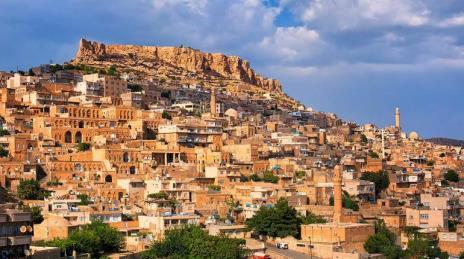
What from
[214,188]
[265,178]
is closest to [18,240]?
[214,188]

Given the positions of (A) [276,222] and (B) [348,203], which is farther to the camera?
(B) [348,203]

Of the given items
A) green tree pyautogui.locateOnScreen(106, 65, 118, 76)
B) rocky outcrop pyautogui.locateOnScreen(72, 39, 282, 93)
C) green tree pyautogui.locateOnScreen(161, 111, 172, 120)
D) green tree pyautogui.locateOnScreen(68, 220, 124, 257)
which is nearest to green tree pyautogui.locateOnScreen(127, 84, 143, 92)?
green tree pyautogui.locateOnScreen(106, 65, 118, 76)

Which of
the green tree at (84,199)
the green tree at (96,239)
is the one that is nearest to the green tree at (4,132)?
the green tree at (84,199)

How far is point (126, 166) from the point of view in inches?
1657

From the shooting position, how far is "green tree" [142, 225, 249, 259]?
29797mm

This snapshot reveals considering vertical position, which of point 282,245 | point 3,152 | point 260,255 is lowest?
point 260,255

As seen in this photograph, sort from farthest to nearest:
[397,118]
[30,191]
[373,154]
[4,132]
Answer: [397,118] → [373,154] → [4,132] → [30,191]

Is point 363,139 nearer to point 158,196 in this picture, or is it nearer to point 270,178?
point 270,178

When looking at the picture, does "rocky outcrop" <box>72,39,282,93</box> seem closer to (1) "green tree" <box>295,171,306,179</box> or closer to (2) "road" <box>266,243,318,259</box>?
(1) "green tree" <box>295,171,306,179</box>

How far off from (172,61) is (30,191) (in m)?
58.0

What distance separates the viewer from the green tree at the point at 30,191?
1415 inches

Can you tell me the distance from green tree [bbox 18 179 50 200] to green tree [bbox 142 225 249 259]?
7689 mm

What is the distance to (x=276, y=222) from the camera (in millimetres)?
35031

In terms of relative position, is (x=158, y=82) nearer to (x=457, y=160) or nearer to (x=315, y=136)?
(x=315, y=136)
